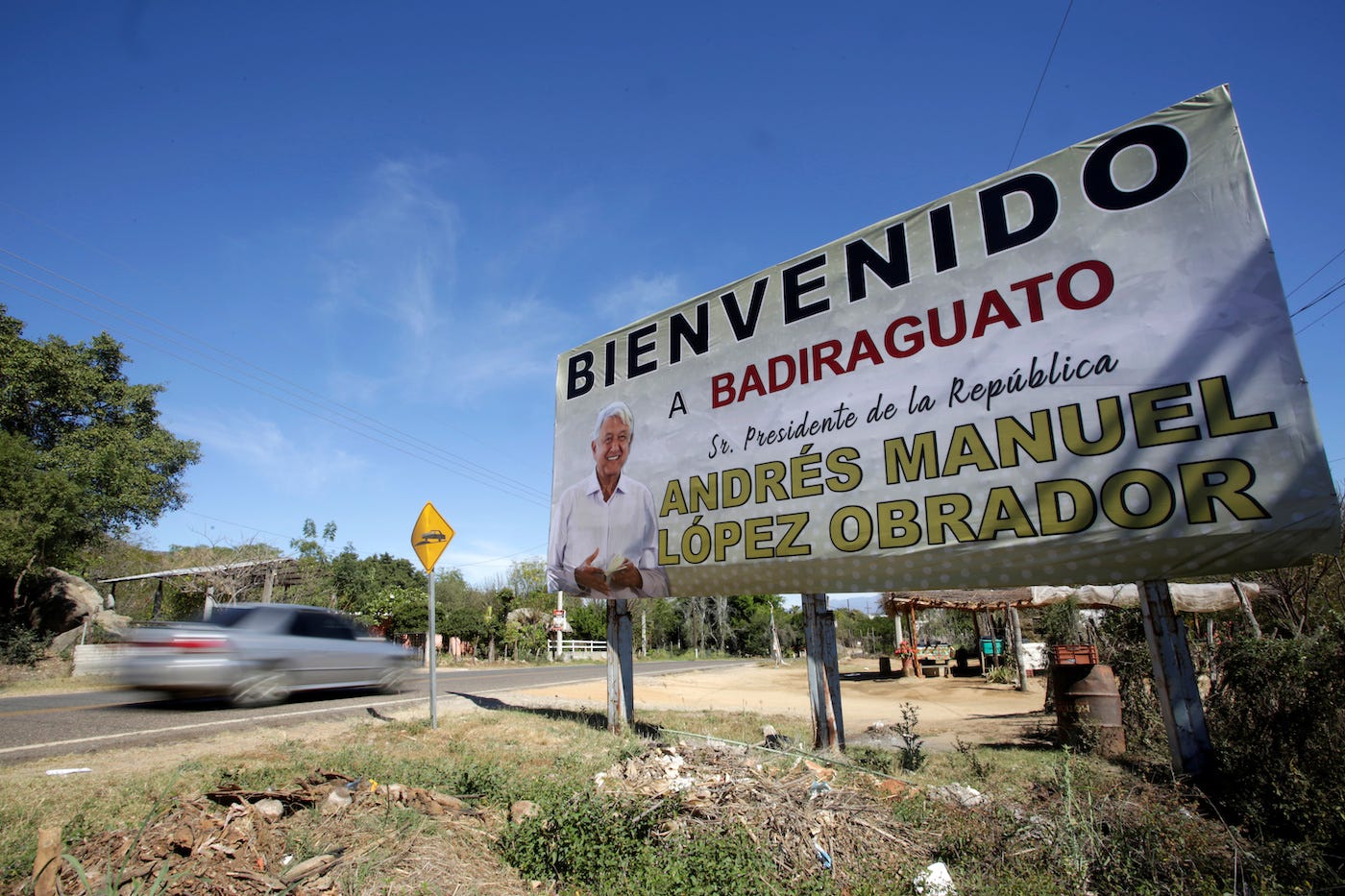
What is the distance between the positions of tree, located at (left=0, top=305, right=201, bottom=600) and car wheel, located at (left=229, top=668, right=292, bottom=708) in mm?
14625

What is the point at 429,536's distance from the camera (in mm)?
8992

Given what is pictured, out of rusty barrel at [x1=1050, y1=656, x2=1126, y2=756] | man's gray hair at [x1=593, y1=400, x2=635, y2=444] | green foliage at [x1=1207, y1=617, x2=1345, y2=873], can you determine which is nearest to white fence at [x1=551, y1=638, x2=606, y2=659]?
man's gray hair at [x1=593, y1=400, x2=635, y2=444]

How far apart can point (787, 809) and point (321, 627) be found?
29.5 ft

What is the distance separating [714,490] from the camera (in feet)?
26.4

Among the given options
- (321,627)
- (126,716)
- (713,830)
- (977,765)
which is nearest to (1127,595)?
(977,765)

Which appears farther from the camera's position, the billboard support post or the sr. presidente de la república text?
the billboard support post

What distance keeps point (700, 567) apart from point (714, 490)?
3.13ft

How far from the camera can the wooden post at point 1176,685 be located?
5.09m

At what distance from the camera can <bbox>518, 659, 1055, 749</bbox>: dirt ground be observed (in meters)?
9.30

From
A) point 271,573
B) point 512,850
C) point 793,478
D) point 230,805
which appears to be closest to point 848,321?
point 793,478

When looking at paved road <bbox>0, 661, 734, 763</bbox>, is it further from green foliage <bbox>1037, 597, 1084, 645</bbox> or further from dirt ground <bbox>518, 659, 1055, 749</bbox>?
green foliage <bbox>1037, 597, 1084, 645</bbox>

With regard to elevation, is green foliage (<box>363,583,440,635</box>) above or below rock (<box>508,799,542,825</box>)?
above

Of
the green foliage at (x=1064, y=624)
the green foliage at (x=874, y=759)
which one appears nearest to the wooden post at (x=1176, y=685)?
the green foliage at (x=874, y=759)

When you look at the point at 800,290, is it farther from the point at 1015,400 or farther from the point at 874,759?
the point at 874,759
